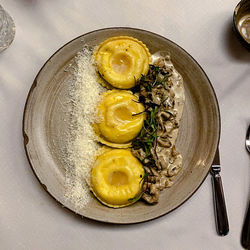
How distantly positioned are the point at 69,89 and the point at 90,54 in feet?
1.19

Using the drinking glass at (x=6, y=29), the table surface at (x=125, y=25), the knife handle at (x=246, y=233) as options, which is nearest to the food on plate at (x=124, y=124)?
the table surface at (x=125, y=25)

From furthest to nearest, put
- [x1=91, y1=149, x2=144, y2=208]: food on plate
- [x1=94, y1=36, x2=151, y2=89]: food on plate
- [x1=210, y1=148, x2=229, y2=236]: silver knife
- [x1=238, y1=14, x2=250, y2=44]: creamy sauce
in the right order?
[x1=238, y1=14, x2=250, y2=44]: creamy sauce
[x1=210, y1=148, x2=229, y2=236]: silver knife
[x1=94, y1=36, x2=151, y2=89]: food on plate
[x1=91, y1=149, x2=144, y2=208]: food on plate

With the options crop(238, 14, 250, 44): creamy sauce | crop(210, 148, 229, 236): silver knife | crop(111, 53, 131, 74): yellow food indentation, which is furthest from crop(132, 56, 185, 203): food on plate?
crop(238, 14, 250, 44): creamy sauce

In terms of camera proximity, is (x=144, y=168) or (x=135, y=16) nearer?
(x=144, y=168)

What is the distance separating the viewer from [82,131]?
265cm

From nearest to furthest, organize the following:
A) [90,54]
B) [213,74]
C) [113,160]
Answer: [113,160] < [90,54] < [213,74]

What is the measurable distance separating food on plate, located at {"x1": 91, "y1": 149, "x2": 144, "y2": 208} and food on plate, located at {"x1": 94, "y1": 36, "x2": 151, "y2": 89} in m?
0.64

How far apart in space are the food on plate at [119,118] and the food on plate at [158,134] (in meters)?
0.07

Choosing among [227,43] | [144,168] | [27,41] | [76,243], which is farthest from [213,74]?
[76,243]

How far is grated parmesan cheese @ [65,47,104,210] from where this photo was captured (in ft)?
8.54

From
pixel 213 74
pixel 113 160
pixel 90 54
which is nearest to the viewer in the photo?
pixel 113 160

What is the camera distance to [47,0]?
2.92 m

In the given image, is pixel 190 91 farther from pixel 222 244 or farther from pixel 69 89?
pixel 222 244

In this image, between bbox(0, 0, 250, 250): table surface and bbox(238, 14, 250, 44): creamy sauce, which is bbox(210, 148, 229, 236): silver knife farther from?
bbox(238, 14, 250, 44): creamy sauce
